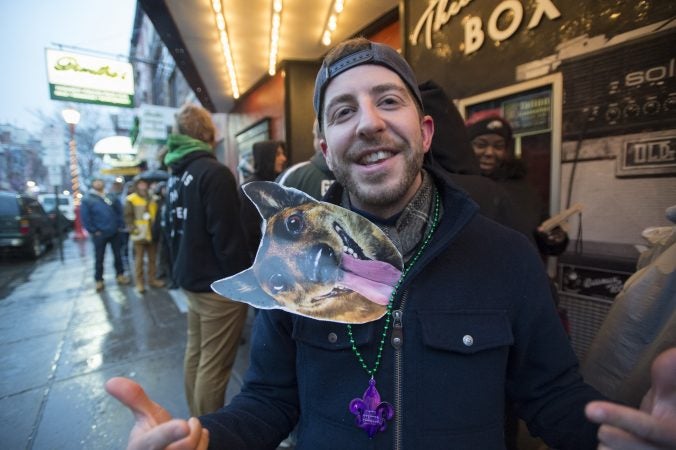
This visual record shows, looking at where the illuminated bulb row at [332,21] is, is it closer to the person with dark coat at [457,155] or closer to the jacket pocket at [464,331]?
the person with dark coat at [457,155]

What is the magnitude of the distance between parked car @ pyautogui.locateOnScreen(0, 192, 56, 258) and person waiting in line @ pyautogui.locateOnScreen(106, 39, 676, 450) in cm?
1030

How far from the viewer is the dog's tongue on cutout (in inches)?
40.7

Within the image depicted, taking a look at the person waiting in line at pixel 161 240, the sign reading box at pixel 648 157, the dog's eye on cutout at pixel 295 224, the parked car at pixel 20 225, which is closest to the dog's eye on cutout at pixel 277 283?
the dog's eye on cutout at pixel 295 224

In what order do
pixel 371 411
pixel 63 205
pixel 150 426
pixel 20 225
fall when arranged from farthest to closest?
pixel 63 205 < pixel 20 225 < pixel 371 411 < pixel 150 426

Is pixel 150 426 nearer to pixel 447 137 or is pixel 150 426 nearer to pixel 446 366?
pixel 446 366

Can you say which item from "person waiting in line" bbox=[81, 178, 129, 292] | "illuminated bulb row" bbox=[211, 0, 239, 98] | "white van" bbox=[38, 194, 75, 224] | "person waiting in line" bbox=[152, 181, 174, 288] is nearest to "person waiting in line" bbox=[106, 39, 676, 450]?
"illuminated bulb row" bbox=[211, 0, 239, 98]

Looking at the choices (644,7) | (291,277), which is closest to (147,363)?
(291,277)

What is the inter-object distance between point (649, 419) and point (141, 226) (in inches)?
303

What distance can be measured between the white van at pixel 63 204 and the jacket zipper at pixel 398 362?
2404 cm

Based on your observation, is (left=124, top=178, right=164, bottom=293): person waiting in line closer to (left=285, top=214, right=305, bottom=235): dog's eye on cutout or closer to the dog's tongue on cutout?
(left=285, top=214, right=305, bottom=235): dog's eye on cutout

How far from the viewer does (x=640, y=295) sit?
1.20 m

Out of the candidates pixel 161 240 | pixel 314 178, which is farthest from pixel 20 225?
pixel 314 178

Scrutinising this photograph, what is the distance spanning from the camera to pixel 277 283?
107 centimetres

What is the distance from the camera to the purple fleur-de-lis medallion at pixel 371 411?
3.25 feet
